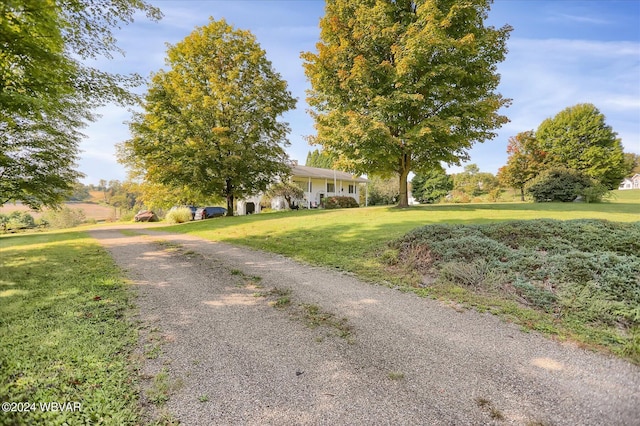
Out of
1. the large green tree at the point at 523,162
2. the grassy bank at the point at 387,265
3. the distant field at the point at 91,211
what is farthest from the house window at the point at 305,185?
the distant field at the point at 91,211

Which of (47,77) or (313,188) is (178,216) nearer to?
(313,188)

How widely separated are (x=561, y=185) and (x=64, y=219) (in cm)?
5155

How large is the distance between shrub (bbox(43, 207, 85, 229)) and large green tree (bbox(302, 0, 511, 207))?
34865 mm

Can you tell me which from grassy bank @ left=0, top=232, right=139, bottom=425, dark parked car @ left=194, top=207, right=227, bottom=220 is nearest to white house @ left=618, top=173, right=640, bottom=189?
dark parked car @ left=194, top=207, right=227, bottom=220

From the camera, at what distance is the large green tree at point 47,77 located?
15.1 feet

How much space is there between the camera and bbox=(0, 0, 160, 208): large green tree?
4.62m

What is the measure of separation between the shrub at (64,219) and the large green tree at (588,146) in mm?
56242

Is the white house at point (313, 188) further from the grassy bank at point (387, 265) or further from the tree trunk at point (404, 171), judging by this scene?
the grassy bank at point (387, 265)

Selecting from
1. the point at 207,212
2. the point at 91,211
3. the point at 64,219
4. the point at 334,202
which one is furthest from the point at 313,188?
the point at 91,211

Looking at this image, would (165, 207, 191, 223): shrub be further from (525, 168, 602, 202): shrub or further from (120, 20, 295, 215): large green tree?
(525, 168, 602, 202): shrub

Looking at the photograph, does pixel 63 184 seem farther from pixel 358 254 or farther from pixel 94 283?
pixel 358 254

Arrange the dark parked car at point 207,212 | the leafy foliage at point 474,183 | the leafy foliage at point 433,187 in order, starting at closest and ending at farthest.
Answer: the dark parked car at point 207,212 < the leafy foliage at point 433,187 < the leafy foliage at point 474,183

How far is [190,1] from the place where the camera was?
30.3 feet

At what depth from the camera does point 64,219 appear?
33344mm
